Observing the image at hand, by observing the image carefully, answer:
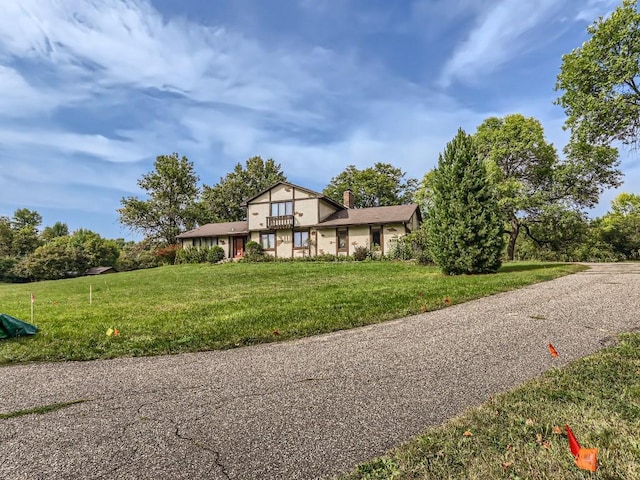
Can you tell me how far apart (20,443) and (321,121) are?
16.3m

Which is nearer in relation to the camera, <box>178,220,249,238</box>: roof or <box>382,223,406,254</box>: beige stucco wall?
<box>382,223,406,254</box>: beige stucco wall

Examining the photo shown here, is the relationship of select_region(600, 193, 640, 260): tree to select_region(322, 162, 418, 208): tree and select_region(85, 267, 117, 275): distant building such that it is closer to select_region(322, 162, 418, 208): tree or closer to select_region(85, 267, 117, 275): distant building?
select_region(322, 162, 418, 208): tree

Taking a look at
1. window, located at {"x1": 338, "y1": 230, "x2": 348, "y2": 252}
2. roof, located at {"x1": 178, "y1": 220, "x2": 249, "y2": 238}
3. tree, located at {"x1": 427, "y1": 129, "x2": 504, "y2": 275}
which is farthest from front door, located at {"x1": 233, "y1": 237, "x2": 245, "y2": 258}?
tree, located at {"x1": 427, "y1": 129, "x2": 504, "y2": 275}

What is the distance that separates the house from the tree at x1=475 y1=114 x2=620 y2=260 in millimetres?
6807

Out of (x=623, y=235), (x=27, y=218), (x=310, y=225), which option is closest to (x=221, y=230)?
(x=310, y=225)

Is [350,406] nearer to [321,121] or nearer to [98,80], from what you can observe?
[98,80]

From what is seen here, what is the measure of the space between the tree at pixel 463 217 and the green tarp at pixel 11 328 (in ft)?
40.8

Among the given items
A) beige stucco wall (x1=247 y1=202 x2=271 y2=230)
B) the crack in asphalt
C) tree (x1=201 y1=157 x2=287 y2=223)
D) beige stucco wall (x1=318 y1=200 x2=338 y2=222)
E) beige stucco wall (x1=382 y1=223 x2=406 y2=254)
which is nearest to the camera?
the crack in asphalt

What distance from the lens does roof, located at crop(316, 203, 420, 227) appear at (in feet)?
86.4

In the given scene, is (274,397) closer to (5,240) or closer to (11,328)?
(11,328)

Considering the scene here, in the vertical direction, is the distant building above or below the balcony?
below

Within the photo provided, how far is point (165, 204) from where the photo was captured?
45.1 m

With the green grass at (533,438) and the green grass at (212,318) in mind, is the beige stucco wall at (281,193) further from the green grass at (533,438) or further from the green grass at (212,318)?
the green grass at (533,438)

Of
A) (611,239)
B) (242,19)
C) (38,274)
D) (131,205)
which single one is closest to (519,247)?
(611,239)
